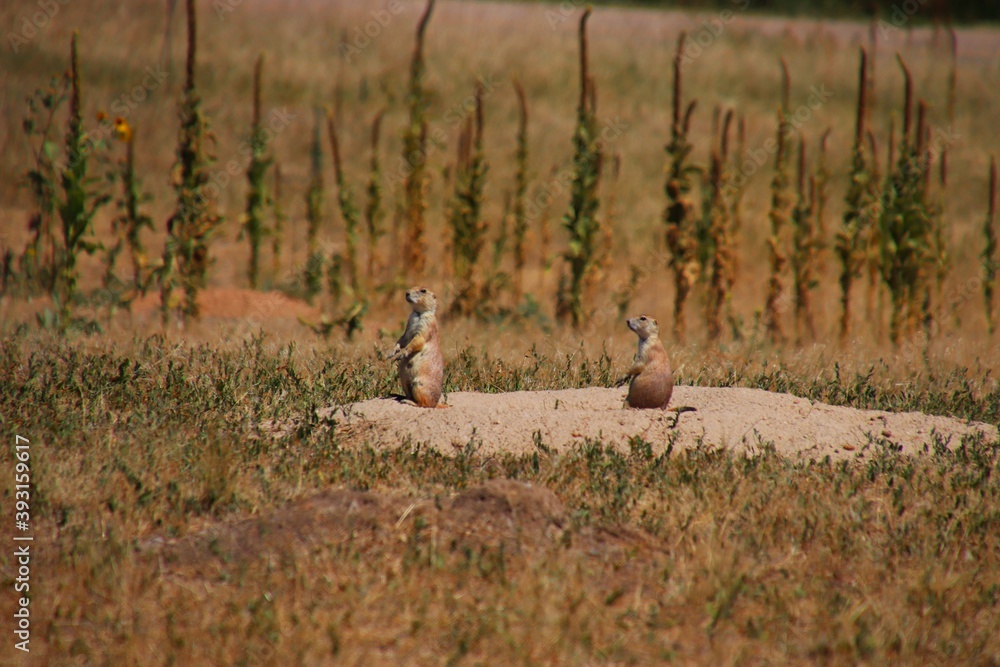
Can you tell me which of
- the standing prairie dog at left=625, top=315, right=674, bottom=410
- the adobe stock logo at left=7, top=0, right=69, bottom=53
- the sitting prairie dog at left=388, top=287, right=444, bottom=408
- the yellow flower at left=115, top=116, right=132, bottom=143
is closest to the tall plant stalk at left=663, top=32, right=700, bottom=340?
the standing prairie dog at left=625, top=315, right=674, bottom=410

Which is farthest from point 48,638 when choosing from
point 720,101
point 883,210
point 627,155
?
point 720,101

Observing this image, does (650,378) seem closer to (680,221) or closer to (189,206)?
(680,221)

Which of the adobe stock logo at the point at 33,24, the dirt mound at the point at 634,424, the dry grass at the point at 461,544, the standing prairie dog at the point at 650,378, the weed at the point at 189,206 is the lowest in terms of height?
the dry grass at the point at 461,544

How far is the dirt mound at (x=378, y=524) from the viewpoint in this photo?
4.16 meters

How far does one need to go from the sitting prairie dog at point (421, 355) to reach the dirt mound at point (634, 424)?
11cm

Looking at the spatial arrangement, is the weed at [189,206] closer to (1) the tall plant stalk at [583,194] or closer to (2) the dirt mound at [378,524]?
(1) the tall plant stalk at [583,194]

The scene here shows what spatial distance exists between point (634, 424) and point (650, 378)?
33cm

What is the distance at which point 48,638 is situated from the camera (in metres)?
3.57

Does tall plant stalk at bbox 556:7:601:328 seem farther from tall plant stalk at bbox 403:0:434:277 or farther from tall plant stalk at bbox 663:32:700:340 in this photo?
tall plant stalk at bbox 403:0:434:277

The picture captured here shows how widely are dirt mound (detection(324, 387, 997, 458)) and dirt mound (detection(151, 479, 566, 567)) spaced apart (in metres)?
0.80

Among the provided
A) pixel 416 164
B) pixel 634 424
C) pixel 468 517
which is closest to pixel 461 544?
pixel 468 517

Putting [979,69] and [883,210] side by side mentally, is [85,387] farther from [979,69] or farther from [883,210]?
[979,69]

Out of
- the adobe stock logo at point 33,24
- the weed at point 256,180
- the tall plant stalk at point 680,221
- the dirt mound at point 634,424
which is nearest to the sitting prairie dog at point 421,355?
the dirt mound at point 634,424

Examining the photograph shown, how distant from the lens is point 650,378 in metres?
5.80
